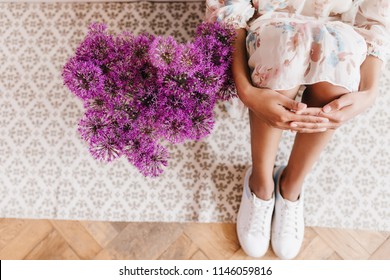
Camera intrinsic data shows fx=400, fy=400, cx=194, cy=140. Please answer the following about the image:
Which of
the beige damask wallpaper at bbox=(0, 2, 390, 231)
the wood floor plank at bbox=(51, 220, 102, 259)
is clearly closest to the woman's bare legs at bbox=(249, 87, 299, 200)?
the beige damask wallpaper at bbox=(0, 2, 390, 231)

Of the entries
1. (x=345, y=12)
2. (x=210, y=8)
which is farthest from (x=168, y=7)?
(x=345, y=12)

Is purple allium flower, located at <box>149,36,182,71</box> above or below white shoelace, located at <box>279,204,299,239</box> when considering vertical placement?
above

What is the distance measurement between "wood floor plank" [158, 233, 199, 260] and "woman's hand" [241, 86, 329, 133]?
0.51 meters

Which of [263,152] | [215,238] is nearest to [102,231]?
[215,238]

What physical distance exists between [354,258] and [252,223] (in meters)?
0.30

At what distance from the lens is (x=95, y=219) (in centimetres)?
111

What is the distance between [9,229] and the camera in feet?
3.68

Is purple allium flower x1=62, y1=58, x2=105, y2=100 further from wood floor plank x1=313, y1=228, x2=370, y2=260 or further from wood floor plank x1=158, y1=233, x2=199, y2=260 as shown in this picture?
wood floor plank x1=313, y1=228, x2=370, y2=260

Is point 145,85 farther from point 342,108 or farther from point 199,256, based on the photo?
point 199,256

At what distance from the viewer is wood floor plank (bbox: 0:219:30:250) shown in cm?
112

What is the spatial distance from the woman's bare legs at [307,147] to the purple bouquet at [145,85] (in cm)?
17

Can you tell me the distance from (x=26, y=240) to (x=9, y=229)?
6 cm

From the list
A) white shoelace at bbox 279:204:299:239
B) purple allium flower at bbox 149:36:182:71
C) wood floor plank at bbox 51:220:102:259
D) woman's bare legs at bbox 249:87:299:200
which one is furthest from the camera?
wood floor plank at bbox 51:220:102:259

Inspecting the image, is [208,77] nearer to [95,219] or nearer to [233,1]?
[233,1]
